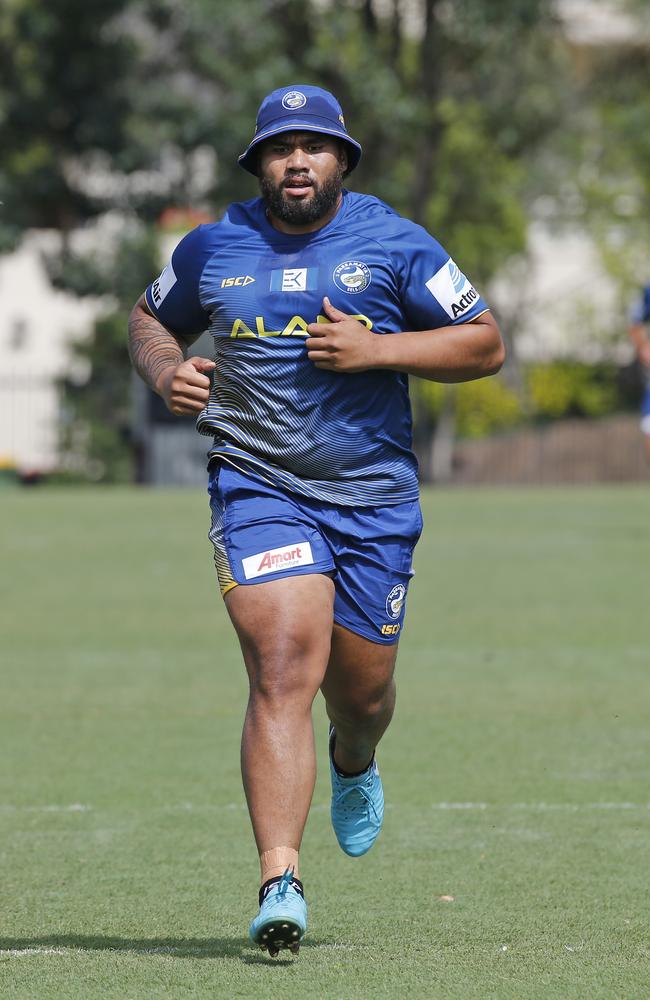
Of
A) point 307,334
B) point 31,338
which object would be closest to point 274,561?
point 307,334

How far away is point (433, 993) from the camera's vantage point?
438 centimetres

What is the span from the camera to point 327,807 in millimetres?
7160

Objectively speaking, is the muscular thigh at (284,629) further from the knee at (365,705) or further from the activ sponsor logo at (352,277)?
the activ sponsor logo at (352,277)

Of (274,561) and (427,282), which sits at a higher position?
(427,282)

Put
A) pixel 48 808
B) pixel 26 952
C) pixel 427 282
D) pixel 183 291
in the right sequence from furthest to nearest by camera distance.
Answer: pixel 48 808, pixel 183 291, pixel 427 282, pixel 26 952

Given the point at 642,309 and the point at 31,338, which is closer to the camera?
the point at 642,309

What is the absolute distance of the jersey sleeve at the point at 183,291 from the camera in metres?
5.43

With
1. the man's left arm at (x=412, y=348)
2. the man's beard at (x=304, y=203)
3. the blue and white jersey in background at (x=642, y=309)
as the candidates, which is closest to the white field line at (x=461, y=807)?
the man's left arm at (x=412, y=348)

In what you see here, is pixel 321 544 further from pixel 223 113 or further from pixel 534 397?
pixel 534 397

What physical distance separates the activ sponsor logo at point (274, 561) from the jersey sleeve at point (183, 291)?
0.87 meters

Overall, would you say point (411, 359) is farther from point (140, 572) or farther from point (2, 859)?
point (140, 572)

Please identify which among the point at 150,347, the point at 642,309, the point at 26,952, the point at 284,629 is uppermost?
the point at 642,309

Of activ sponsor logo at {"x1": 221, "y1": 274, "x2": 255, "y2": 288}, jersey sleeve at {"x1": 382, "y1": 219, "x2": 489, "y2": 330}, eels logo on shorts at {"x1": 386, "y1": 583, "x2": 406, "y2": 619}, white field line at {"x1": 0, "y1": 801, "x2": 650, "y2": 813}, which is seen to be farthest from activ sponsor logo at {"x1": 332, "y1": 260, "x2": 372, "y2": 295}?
white field line at {"x1": 0, "y1": 801, "x2": 650, "y2": 813}

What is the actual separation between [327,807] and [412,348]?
2607 mm
